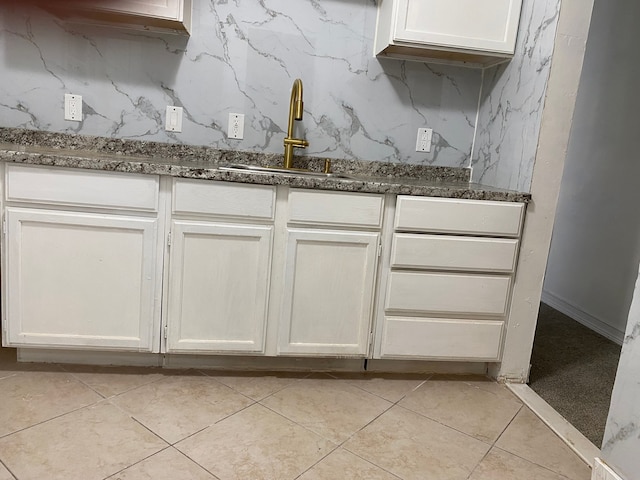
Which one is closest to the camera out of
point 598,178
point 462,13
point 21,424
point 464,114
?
point 21,424

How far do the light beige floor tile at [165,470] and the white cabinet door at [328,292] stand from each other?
625 mm

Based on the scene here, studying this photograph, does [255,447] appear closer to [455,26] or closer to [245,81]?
[245,81]

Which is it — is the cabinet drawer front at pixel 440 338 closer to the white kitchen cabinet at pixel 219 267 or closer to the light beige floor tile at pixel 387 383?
the light beige floor tile at pixel 387 383

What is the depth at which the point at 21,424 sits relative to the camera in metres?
1.61

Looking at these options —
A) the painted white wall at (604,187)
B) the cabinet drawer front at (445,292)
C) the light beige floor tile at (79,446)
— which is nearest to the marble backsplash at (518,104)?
the cabinet drawer front at (445,292)

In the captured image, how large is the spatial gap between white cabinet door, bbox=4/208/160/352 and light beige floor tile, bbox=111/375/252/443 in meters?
0.18

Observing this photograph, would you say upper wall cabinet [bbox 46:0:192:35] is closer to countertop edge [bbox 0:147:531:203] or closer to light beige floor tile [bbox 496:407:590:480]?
countertop edge [bbox 0:147:531:203]

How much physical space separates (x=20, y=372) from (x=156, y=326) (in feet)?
1.81

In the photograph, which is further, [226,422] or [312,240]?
[312,240]

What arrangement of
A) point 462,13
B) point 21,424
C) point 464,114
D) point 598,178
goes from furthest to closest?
point 598,178 → point 464,114 → point 462,13 → point 21,424

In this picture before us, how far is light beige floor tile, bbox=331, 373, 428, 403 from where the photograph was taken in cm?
204

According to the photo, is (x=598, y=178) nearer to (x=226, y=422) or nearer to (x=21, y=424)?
(x=226, y=422)

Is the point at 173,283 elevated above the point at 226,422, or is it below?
above

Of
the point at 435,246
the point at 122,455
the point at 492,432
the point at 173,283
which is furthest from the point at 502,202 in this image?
the point at 122,455
